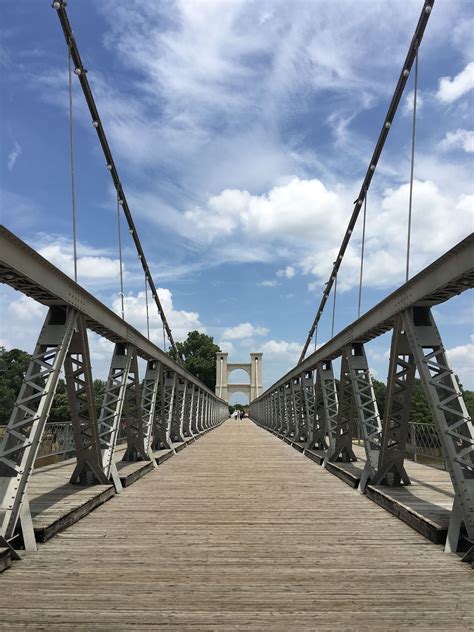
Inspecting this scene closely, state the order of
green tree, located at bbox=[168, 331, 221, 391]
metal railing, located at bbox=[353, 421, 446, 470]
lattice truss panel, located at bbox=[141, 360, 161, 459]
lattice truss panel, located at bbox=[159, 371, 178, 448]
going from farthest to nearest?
1. green tree, located at bbox=[168, 331, 221, 391]
2. lattice truss panel, located at bbox=[159, 371, 178, 448]
3. lattice truss panel, located at bbox=[141, 360, 161, 459]
4. metal railing, located at bbox=[353, 421, 446, 470]

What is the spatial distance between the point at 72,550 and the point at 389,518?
13.7 feet

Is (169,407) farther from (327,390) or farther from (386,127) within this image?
(386,127)

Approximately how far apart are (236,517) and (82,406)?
3.02 metres

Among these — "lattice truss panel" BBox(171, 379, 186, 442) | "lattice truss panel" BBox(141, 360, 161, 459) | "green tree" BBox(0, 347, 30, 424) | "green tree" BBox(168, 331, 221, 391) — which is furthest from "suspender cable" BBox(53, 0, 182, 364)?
"green tree" BBox(168, 331, 221, 391)

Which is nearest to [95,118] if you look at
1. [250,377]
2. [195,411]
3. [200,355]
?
[195,411]

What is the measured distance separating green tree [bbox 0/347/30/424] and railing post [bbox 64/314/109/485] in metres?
50.3

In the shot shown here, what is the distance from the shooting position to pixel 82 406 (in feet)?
26.7

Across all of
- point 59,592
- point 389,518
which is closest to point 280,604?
point 59,592

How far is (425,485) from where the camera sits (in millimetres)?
8664

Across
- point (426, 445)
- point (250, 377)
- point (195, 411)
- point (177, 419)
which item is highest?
point (250, 377)

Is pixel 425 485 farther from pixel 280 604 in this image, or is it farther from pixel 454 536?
pixel 280 604

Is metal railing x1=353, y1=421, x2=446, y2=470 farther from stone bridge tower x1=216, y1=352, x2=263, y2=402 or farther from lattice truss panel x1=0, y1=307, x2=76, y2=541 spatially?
stone bridge tower x1=216, y1=352, x2=263, y2=402

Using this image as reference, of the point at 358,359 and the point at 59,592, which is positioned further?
the point at 358,359

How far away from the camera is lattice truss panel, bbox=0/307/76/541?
5.28 metres
